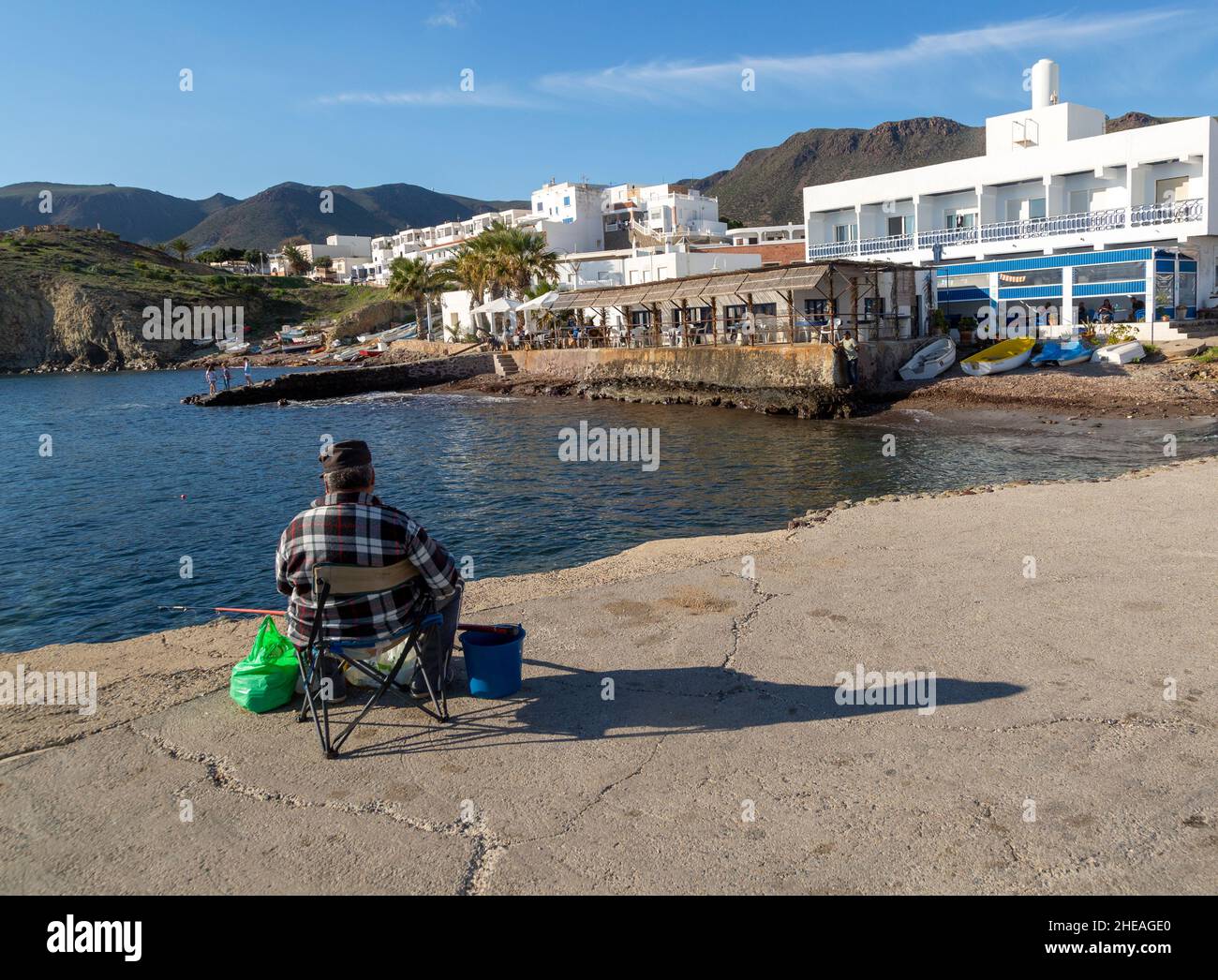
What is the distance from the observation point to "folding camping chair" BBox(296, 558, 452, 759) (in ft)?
17.8

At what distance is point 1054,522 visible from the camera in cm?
1141

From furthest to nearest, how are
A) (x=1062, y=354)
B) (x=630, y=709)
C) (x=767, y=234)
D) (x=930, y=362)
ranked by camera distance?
(x=767, y=234) → (x=930, y=362) → (x=1062, y=354) → (x=630, y=709)

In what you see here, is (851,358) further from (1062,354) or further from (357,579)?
(357,579)

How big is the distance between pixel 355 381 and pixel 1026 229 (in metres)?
38.8

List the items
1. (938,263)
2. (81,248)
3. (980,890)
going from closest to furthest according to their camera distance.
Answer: (980,890)
(938,263)
(81,248)

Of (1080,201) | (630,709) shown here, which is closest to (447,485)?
(630,709)

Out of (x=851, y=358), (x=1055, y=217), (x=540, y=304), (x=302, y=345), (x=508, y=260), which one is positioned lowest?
(x=851, y=358)

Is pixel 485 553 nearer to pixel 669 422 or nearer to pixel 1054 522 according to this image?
pixel 1054 522

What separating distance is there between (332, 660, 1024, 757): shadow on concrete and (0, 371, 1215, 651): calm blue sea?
7.88m

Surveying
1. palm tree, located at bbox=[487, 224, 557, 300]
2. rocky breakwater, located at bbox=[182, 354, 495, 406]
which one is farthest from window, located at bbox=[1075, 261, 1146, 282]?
palm tree, located at bbox=[487, 224, 557, 300]

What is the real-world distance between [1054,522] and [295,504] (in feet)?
53.2

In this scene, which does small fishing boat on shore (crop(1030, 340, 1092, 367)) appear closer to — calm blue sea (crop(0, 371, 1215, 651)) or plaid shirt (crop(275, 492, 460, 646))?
calm blue sea (crop(0, 371, 1215, 651))

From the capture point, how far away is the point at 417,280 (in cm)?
7919

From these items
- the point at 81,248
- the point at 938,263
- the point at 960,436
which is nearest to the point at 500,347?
the point at 938,263
